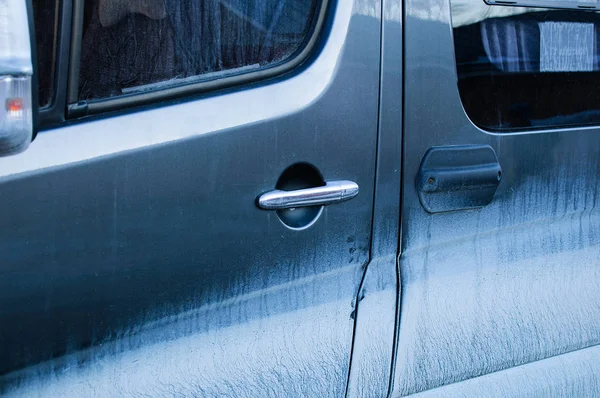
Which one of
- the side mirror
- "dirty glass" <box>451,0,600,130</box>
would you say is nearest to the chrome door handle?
"dirty glass" <box>451,0,600,130</box>

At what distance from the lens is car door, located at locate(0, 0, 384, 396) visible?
1439 millimetres

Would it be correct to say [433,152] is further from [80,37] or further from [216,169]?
[80,37]

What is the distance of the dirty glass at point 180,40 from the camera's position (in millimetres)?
1520

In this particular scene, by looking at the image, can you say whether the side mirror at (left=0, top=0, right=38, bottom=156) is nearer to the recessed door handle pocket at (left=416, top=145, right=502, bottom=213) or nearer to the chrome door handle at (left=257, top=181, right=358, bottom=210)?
the chrome door handle at (left=257, top=181, right=358, bottom=210)

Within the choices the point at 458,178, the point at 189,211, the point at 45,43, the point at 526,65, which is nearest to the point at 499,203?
the point at 458,178

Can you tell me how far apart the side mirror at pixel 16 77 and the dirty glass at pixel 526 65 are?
3.50ft

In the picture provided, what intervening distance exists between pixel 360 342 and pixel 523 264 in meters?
0.53

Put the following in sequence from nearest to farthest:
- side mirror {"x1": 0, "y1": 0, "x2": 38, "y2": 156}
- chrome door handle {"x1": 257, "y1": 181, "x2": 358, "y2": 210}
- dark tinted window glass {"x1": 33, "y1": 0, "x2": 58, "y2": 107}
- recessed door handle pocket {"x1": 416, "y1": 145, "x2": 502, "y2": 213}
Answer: side mirror {"x1": 0, "y1": 0, "x2": 38, "y2": 156}, dark tinted window glass {"x1": 33, "y1": 0, "x2": 58, "y2": 107}, chrome door handle {"x1": 257, "y1": 181, "x2": 358, "y2": 210}, recessed door handle pocket {"x1": 416, "y1": 145, "x2": 502, "y2": 213}

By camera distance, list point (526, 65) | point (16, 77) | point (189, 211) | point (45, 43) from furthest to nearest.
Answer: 1. point (526, 65)
2. point (189, 211)
3. point (45, 43)
4. point (16, 77)

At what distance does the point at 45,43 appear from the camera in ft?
4.70

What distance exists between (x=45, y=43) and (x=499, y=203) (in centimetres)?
116

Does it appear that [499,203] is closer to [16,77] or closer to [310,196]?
[310,196]

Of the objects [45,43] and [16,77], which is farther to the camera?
[45,43]

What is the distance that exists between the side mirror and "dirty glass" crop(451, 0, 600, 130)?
1.07 metres
